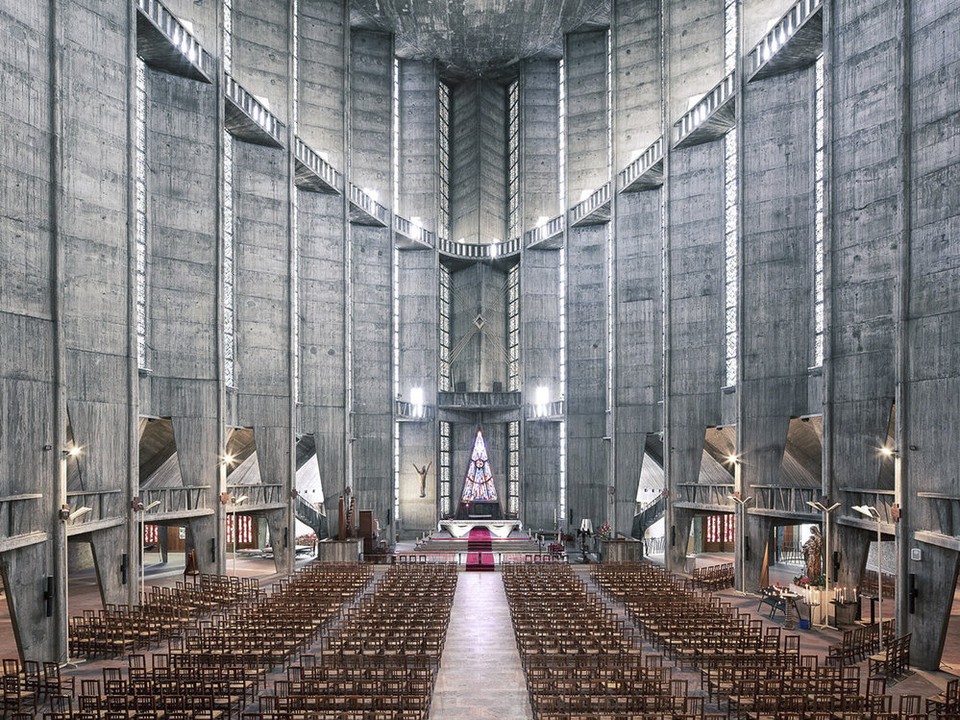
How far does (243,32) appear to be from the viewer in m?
37.8

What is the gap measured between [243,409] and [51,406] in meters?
15.4

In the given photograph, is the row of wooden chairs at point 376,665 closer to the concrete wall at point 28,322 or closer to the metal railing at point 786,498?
the concrete wall at point 28,322

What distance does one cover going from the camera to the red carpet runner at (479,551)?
3486 centimetres

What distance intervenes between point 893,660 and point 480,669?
29.6ft

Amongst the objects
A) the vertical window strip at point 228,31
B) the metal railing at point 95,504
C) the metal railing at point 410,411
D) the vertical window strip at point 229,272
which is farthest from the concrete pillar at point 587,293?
the metal railing at point 95,504

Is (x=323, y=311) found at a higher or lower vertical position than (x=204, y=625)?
higher

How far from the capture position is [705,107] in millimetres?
34438

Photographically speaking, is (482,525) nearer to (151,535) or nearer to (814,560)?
(151,535)

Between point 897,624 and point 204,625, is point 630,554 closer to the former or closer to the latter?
point 897,624

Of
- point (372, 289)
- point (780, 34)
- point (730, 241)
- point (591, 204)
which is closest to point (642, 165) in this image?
point (591, 204)

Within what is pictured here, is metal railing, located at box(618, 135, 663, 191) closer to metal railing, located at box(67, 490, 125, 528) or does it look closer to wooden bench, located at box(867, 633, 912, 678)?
wooden bench, located at box(867, 633, 912, 678)

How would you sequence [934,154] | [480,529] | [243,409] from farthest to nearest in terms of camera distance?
1. [480,529]
2. [243,409]
3. [934,154]

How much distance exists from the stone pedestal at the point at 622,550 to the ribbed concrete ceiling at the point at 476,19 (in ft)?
96.1

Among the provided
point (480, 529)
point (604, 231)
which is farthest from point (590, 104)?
point (480, 529)
